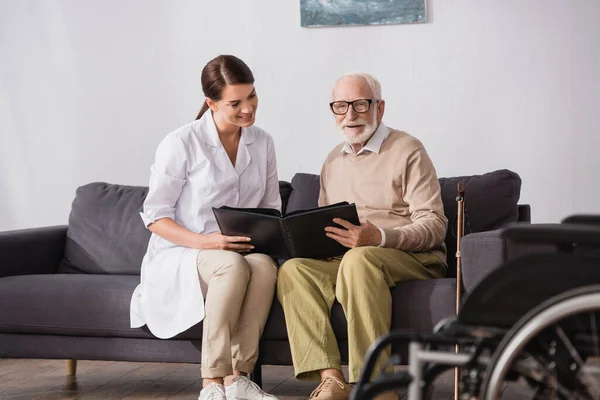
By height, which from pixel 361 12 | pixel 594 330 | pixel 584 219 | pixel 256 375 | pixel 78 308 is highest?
pixel 361 12

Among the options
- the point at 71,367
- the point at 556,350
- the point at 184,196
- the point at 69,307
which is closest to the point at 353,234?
the point at 184,196

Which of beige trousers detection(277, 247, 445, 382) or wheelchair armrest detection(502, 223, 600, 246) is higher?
wheelchair armrest detection(502, 223, 600, 246)

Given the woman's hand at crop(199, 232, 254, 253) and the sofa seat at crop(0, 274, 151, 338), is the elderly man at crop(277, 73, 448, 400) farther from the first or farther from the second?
the sofa seat at crop(0, 274, 151, 338)

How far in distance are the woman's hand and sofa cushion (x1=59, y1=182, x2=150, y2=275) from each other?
0.73 metres

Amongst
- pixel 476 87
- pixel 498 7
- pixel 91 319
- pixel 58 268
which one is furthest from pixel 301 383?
pixel 498 7

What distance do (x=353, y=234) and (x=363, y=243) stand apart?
0.19 ft

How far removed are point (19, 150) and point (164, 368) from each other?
1490 millimetres

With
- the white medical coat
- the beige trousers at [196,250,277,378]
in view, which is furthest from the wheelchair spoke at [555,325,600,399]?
the white medical coat

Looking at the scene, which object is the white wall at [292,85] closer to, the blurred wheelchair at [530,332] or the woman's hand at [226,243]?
the woman's hand at [226,243]

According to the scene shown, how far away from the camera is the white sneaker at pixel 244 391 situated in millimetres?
2949

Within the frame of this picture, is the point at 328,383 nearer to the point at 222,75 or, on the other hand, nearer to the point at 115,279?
the point at 115,279

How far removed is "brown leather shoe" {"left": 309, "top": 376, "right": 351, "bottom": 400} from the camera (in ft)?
9.41

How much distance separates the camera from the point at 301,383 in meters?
3.63

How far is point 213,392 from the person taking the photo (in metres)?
2.88
